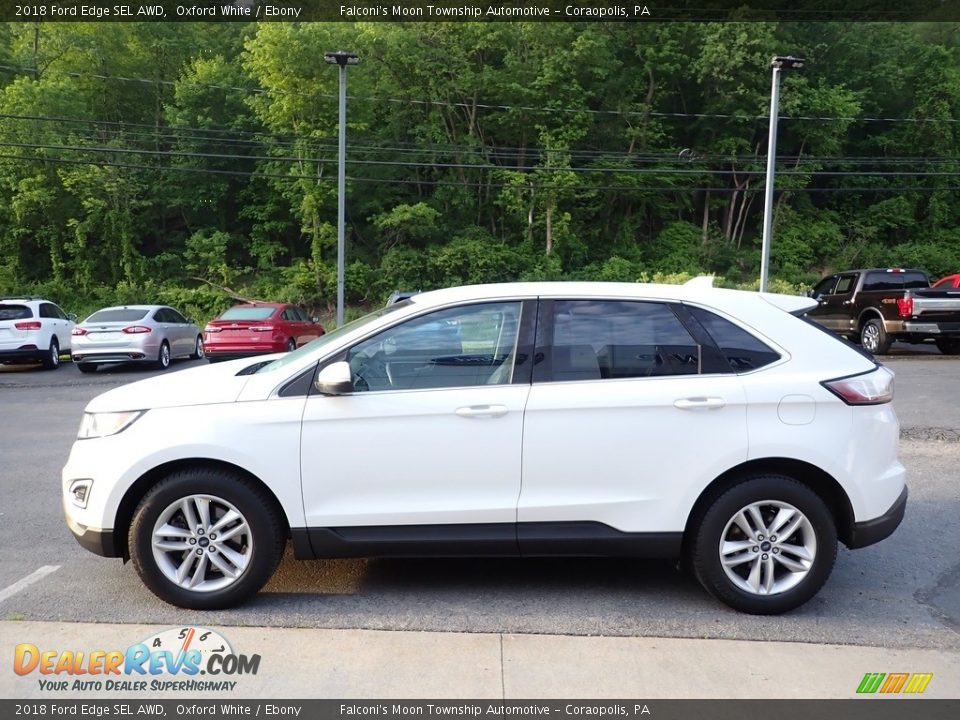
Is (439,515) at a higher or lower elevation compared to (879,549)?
higher

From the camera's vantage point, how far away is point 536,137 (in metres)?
41.5

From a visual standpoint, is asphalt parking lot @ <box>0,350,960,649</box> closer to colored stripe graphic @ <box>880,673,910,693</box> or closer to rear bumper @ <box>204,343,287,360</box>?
colored stripe graphic @ <box>880,673,910,693</box>

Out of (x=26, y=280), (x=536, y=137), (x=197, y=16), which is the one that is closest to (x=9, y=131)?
(x=26, y=280)

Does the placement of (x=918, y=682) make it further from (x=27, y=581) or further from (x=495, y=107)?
(x=495, y=107)

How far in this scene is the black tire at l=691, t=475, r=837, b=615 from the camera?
13.2ft

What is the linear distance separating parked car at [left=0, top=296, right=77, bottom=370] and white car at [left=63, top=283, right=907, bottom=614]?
609 inches

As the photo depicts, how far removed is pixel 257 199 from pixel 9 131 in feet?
37.7

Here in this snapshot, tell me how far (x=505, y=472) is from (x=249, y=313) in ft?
52.5

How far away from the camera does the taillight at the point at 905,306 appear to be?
1648 cm

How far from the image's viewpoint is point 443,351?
4.24 metres

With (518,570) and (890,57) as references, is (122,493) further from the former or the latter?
(890,57)
